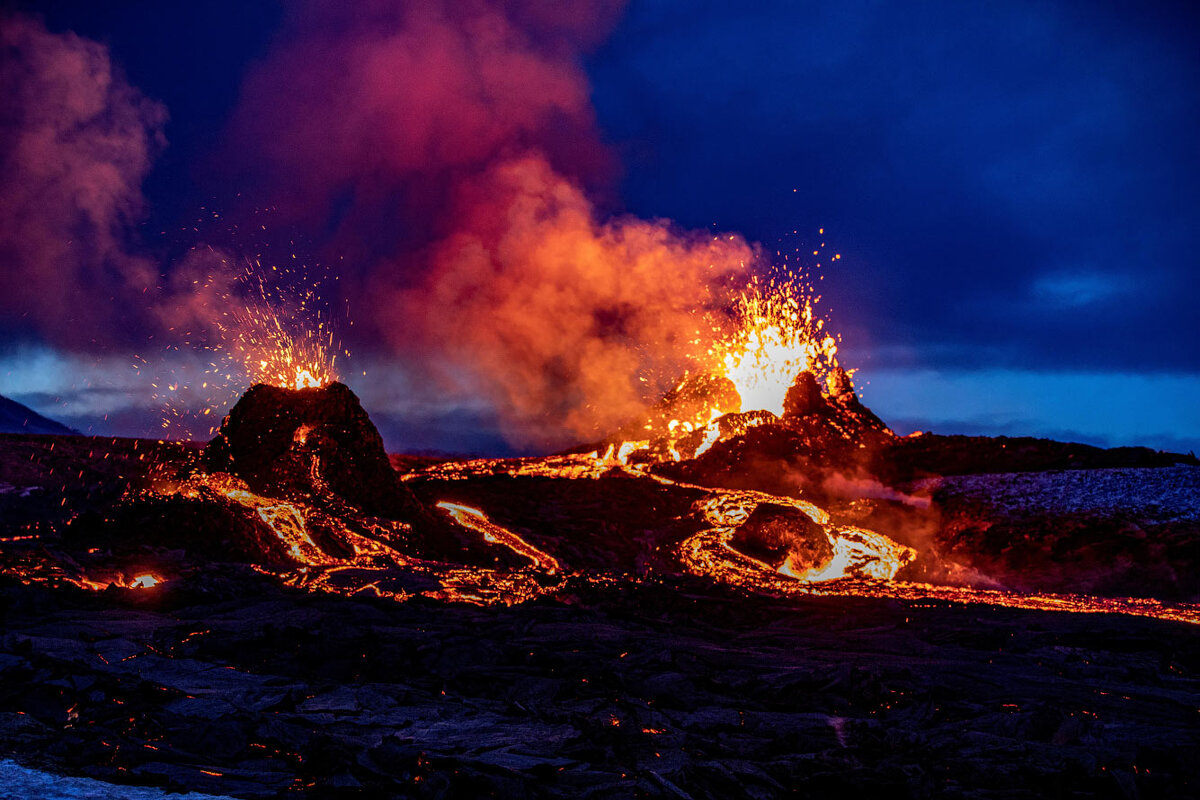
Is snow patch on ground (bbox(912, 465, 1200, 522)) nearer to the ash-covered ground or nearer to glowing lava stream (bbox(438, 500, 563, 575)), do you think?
the ash-covered ground

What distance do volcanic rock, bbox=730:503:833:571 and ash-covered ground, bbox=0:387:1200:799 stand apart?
10 cm

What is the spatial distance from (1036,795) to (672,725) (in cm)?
270

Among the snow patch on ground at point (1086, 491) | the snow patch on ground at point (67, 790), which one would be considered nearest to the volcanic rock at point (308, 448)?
the snow patch on ground at point (67, 790)

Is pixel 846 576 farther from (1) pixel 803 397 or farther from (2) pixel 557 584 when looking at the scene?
(1) pixel 803 397

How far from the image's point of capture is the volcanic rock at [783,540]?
22.7 metres

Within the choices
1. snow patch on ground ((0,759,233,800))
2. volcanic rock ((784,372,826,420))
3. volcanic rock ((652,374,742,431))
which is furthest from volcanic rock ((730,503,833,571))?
snow patch on ground ((0,759,233,800))

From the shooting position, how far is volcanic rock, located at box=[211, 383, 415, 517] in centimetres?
2173

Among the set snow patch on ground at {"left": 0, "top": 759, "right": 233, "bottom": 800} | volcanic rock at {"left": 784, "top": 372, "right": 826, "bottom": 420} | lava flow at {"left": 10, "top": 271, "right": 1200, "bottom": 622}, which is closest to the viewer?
snow patch on ground at {"left": 0, "top": 759, "right": 233, "bottom": 800}

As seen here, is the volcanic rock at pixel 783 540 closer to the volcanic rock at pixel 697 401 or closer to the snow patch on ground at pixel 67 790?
the volcanic rock at pixel 697 401

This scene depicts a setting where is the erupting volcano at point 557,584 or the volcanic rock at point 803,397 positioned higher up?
the volcanic rock at point 803,397

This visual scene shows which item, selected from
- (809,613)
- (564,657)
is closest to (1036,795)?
(564,657)

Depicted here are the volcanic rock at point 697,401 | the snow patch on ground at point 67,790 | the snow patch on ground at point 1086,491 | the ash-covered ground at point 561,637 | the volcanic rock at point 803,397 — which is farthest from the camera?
the volcanic rock at point 697,401

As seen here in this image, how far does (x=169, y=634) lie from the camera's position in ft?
32.0

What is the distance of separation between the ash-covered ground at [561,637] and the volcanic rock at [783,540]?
4.1 inches
